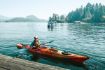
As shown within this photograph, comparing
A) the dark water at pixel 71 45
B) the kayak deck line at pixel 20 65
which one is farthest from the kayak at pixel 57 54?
the kayak deck line at pixel 20 65

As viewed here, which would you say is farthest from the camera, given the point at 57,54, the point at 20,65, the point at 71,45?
the point at 71,45

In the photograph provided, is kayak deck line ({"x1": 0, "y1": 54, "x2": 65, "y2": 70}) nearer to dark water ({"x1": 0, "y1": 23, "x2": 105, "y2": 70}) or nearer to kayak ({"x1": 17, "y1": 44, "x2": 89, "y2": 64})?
dark water ({"x1": 0, "y1": 23, "x2": 105, "y2": 70})

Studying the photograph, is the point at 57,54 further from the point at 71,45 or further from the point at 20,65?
the point at 20,65

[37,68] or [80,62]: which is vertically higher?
[37,68]

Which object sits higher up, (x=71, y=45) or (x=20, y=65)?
(x=20, y=65)

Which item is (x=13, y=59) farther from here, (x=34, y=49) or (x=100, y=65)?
(x=34, y=49)

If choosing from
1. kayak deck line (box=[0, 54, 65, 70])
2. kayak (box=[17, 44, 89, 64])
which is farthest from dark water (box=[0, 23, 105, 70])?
kayak deck line (box=[0, 54, 65, 70])

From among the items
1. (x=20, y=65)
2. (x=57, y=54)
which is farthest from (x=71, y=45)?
(x=20, y=65)

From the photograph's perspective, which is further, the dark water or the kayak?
the dark water

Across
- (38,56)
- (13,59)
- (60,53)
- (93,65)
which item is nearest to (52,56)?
(60,53)

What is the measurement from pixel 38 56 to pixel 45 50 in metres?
1.64

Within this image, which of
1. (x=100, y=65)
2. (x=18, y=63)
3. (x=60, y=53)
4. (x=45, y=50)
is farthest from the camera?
(x=45, y=50)

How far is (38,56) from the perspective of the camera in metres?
25.0

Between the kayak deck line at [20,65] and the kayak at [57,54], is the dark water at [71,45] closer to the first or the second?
the kayak at [57,54]
